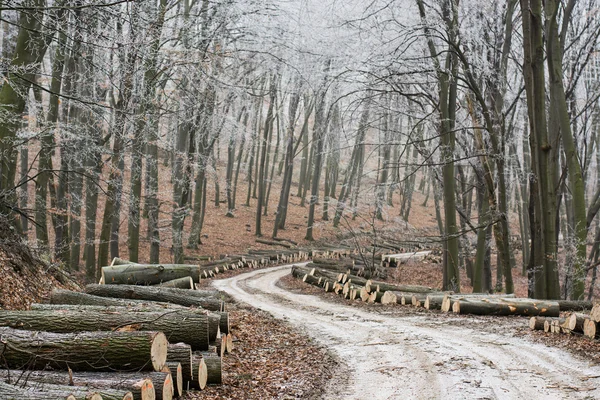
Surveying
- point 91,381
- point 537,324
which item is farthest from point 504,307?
point 91,381

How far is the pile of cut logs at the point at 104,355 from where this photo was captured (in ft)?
13.8

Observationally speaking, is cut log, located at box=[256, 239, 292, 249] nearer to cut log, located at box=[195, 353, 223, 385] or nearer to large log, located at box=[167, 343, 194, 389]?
cut log, located at box=[195, 353, 223, 385]

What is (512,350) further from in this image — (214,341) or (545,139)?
(545,139)

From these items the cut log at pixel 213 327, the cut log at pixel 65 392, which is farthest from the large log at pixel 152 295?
the cut log at pixel 65 392

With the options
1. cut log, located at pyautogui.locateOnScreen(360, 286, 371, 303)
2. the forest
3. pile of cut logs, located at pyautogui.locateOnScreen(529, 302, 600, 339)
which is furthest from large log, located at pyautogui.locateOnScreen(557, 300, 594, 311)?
cut log, located at pyautogui.locateOnScreen(360, 286, 371, 303)

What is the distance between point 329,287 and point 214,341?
9.47m

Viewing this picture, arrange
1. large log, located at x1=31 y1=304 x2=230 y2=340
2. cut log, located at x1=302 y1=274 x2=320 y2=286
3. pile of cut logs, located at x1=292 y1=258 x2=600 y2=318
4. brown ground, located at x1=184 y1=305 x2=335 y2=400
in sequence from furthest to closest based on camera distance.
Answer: cut log, located at x1=302 y1=274 x2=320 y2=286 < pile of cut logs, located at x1=292 y1=258 x2=600 y2=318 < large log, located at x1=31 y1=304 x2=230 y2=340 < brown ground, located at x1=184 y1=305 x2=335 y2=400

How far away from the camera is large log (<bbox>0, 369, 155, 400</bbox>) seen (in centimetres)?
418

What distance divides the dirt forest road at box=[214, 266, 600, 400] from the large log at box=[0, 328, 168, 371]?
203 centimetres

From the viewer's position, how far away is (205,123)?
20.3 meters

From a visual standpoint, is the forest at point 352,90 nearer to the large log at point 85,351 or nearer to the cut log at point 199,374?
the large log at point 85,351

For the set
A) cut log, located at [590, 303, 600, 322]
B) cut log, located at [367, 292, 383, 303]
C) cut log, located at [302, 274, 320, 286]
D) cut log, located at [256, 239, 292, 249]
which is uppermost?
cut log, located at [590, 303, 600, 322]

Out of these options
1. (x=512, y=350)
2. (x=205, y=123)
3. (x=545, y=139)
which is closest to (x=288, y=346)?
(x=512, y=350)

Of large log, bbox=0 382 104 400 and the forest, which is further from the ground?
the forest
